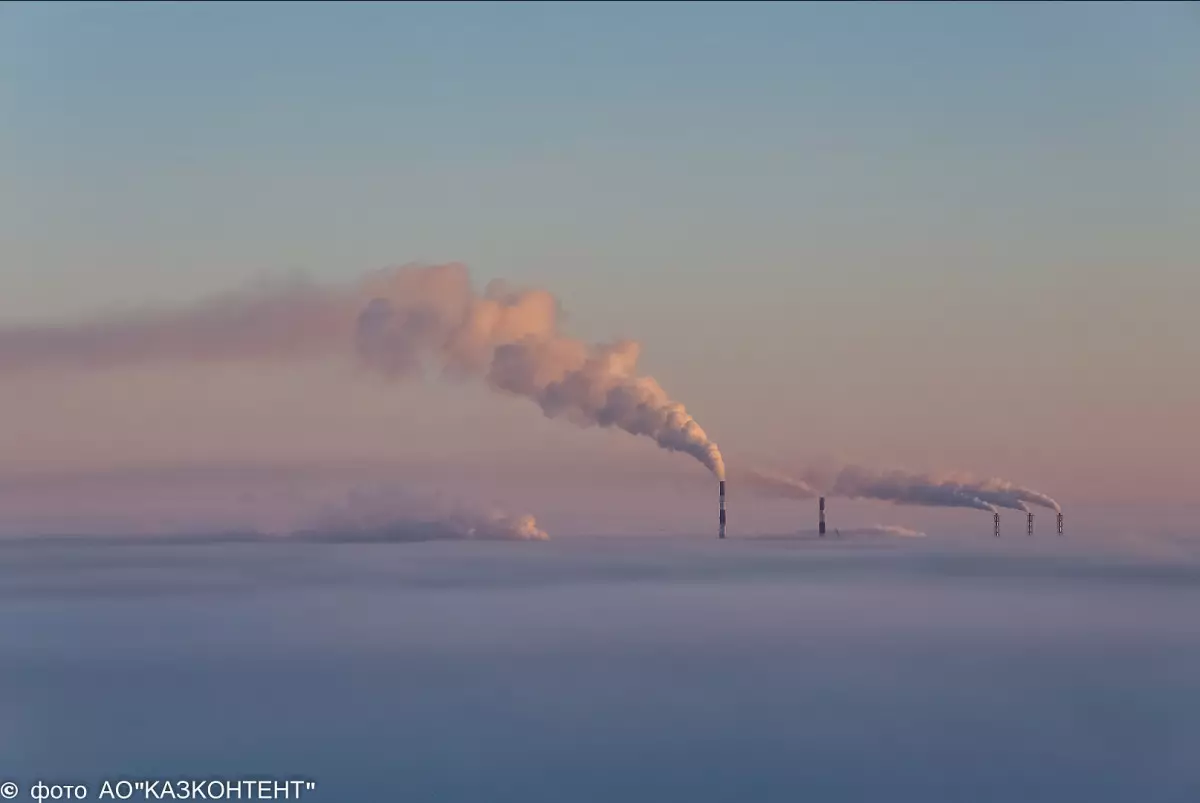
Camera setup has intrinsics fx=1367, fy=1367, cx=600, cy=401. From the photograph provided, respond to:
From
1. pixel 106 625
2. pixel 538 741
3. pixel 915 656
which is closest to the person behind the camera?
pixel 538 741

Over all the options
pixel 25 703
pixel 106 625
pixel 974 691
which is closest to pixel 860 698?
pixel 974 691

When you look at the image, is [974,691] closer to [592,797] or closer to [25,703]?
[592,797]

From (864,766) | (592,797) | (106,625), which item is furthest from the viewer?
(106,625)

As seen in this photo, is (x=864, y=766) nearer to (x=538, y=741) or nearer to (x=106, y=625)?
(x=538, y=741)

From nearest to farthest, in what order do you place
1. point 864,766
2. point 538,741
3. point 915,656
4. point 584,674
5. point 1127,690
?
point 864,766
point 538,741
point 1127,690
point 584,674
point 915,656

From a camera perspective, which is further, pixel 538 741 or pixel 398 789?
pixel 538 741

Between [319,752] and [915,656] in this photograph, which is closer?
[319,752]

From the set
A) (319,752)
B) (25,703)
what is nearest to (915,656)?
(319,752)

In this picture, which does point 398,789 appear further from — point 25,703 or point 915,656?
point 915,656

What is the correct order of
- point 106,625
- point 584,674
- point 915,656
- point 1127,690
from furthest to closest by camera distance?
1. point 106,625
2. point 915,656
3. point 584,674
4. point 1127,690
